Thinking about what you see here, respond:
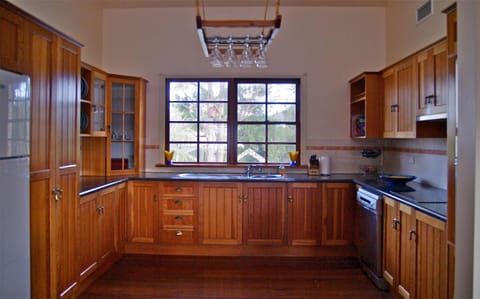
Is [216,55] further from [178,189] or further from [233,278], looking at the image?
[233,278]

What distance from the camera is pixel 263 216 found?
3.84m

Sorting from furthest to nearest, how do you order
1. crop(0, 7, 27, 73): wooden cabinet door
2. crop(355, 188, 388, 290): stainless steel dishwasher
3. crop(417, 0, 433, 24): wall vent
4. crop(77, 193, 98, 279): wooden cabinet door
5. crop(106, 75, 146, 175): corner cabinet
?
1. crop(106, 75, 146, 175): corner cabinet
2. crop(417, 0, 433, 24): wall vent
3. crop(355, 188, 388, 290): stainless steel dishwasher
4. crop(77, 193, 98, 279): wooden cabinet door
5. crop(0, 7, 27, 73): wooden cabinet door

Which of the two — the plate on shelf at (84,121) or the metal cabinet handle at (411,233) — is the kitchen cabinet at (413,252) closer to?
the metal cabinet handle at (411,233)

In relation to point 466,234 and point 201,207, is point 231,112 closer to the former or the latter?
point 201,207

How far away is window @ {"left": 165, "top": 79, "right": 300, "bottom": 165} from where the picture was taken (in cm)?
453

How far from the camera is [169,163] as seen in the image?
453 cm

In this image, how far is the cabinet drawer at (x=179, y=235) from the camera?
3.87 m

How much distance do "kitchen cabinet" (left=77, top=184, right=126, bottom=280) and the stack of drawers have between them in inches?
18.9

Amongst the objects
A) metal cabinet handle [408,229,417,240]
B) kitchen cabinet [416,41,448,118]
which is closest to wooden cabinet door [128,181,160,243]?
metal cabinet handle [408,229,417,240]

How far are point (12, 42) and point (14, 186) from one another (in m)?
0.86

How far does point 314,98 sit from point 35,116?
3.30 metres

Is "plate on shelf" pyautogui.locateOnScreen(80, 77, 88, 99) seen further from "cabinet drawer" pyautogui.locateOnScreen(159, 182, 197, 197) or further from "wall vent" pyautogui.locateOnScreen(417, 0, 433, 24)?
"wall vent" pyautogui.locateOnScreen(417, 0, 433, 24)

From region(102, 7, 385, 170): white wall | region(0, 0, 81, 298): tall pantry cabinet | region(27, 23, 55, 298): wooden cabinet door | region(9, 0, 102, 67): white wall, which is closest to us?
region(0, 0, 81, 298): tall pantry cabinet

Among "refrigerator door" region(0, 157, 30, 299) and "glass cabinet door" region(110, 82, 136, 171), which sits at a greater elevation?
"glass cabinet door" region(110, 82, 136, 171)
